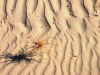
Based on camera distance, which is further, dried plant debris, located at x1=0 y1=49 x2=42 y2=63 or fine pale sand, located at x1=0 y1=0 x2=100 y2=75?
dried plant debris, located at x1=0 y1=49 x2=42 y2=63

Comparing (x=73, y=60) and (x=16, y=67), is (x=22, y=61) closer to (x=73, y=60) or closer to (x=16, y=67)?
(x=16, y=67)

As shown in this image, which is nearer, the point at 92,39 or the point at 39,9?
the point at 92,39

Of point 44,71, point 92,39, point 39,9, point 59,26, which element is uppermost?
point 39,9

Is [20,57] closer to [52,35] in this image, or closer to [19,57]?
[19,57]

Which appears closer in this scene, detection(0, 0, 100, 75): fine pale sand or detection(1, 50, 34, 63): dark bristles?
detection(0, 0, 100, 75): fine pale sand

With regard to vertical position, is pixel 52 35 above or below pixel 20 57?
above

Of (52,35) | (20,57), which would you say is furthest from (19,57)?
(52,35)

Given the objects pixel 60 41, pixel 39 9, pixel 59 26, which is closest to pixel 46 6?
pixel 39 9

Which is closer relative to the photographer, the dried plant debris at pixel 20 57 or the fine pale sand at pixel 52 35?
the fine pale sand at pixel 52 35
